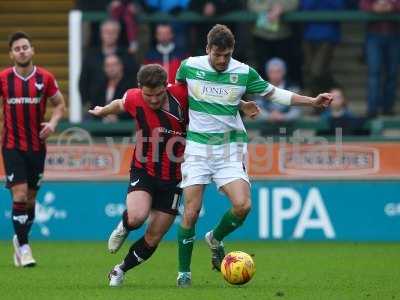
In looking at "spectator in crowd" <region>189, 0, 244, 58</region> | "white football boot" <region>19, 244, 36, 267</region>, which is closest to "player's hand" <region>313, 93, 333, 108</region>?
"white football boot" <region>19, 244, 36, 267</region>

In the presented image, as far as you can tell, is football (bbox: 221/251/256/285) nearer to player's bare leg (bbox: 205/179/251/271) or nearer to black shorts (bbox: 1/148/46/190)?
player's bare leg (bbox: 205/179/251/271)

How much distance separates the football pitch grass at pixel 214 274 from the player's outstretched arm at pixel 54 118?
1.36m

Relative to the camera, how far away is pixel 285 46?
1866 cm

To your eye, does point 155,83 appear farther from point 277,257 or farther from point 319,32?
point 319,32

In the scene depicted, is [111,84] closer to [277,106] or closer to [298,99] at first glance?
[277,106]

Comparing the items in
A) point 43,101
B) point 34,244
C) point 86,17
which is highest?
point 86,17

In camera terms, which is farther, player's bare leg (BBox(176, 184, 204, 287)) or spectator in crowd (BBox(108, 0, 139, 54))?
spectator in crowd (BBox(108, 0, 139, 54))

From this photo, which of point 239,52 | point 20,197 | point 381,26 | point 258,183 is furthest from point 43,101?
point 381,26

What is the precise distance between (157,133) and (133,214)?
0.72 m

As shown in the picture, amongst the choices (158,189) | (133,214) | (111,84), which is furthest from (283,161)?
(133,214)

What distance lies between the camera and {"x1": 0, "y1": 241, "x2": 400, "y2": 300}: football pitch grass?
388 inches

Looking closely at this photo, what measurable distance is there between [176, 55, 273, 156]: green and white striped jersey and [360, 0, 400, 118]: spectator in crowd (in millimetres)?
7699

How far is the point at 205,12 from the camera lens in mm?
18359

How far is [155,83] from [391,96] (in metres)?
8.92
